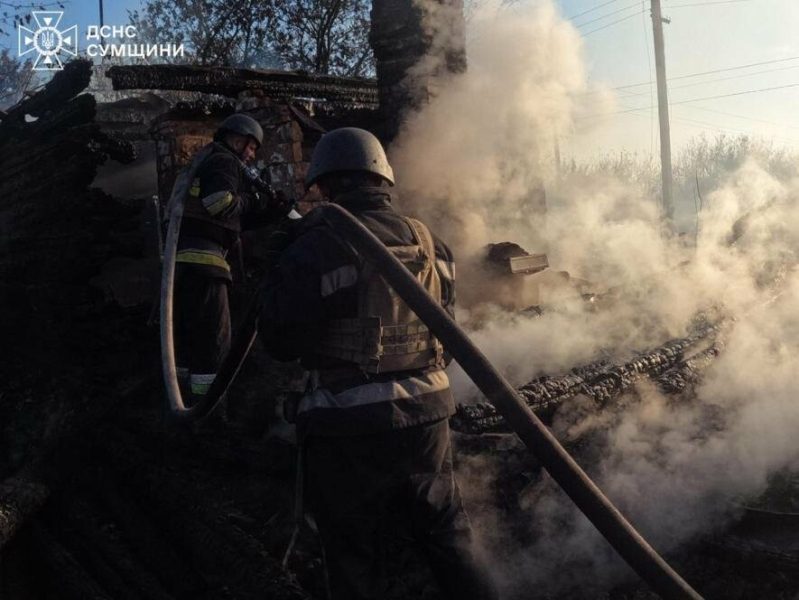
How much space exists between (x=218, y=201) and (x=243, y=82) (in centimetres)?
293

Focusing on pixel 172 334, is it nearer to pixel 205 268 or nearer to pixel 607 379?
pixel 205 268

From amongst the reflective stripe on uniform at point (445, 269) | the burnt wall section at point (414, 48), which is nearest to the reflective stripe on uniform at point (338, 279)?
the reflective stripe on uniform at point (445, 269)

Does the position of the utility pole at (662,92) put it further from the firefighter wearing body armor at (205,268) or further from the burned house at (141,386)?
the firefighter wearing body armor at (205,268)

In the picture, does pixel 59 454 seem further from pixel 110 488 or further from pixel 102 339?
pixel 102 339

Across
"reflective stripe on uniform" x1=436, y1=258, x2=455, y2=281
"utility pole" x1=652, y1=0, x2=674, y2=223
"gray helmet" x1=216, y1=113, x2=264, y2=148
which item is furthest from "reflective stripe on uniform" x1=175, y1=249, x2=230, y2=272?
"utility pole" x1=652, y1=0, x2=674, y2=223

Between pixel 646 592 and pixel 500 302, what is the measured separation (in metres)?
3.50

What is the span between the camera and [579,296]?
7.07m

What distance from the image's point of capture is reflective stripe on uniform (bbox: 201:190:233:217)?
4.51 metres

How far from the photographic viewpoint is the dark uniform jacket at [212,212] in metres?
4.54

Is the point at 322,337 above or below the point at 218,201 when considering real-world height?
below

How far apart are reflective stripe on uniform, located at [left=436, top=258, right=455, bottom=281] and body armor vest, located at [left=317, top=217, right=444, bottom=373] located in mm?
231

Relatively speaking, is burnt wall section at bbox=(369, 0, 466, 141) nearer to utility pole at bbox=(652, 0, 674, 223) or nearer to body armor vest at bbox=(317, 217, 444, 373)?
body armor vest at bbox=(317, 217, 444, 373)

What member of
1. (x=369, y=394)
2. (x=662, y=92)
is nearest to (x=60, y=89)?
(x=369, y=394)

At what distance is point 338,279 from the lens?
2.50 m
